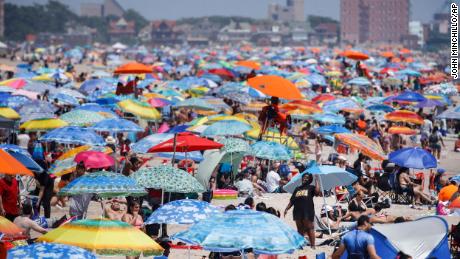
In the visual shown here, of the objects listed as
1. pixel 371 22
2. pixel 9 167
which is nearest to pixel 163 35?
pixel 371 22

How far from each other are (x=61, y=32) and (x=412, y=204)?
139113 millimetres

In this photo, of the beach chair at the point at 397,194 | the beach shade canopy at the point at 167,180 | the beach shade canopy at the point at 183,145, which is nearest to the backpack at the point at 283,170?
the beach chair at the point at 397,194

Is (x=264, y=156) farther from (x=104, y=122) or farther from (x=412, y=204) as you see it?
(x=104, y=122)

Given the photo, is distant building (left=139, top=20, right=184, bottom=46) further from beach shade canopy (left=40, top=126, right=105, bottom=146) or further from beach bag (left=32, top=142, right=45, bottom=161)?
beach bag (left=32, top=142, right=45, bottom=161)

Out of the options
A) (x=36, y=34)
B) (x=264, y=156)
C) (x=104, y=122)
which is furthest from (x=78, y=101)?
(x=36, y=34)

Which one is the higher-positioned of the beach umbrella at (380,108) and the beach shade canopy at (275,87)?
the beach shade canopy at (275,87)

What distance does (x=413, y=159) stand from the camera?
13.3 meters

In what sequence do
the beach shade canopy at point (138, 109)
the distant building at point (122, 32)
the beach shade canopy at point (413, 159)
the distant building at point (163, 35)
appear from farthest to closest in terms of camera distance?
1. the distant building at point (122, 32)
2. the distant building at point (163, 35)
3. the beach shade canopy at point (138, 109)
4. the beach shade canopy at point (413, 159)

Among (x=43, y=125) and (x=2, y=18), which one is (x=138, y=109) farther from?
(x=2, y=18)

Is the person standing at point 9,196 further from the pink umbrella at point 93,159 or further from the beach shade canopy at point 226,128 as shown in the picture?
the beach shade canopy at point 226,128

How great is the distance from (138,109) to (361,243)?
1109 cm

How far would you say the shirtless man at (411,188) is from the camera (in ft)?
43.4

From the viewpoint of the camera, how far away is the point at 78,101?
2245 centimetres

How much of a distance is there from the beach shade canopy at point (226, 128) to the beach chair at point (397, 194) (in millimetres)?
2640
